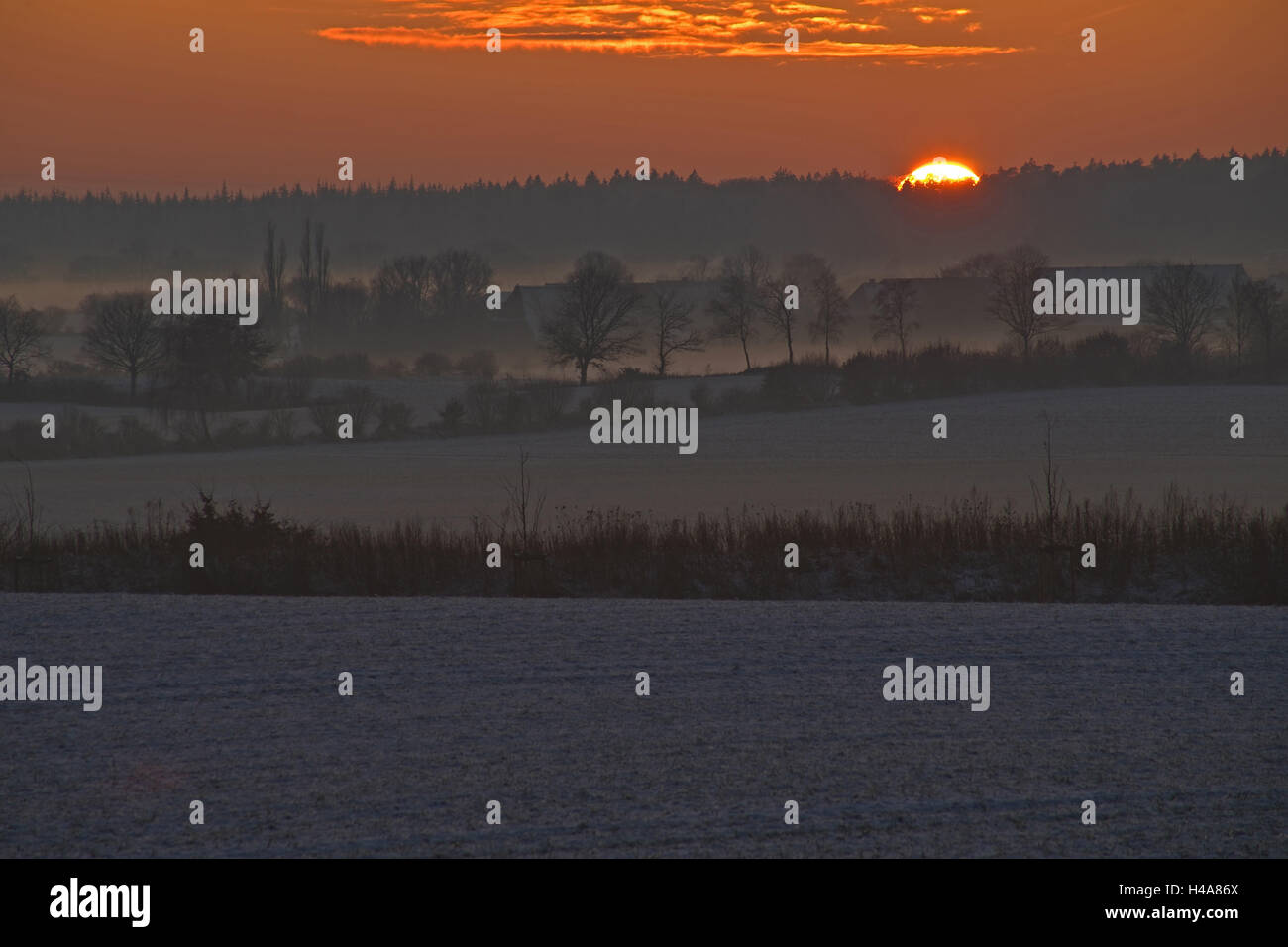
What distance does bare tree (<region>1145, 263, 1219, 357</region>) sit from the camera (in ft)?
235

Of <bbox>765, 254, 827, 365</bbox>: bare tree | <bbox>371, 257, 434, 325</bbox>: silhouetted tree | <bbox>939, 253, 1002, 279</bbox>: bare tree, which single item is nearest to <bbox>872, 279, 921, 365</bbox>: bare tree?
<bbox>765, 254, 827, 365</bbox>: bare tree

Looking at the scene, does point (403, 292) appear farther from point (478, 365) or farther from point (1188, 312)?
point (1188, 312)

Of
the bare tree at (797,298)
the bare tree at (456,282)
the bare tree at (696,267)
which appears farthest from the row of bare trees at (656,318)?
the bare tree at (696,267)

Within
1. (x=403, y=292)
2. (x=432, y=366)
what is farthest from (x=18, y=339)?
(x=403, y=292)

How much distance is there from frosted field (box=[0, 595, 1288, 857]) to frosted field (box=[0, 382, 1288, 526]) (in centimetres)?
1429

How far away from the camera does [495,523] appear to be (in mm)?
24375

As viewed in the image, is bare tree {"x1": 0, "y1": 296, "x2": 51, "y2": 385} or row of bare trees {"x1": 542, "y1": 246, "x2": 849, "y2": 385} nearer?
bare tree {"x1": 0, "y1": 296, "x2": 51, "y2": 385}

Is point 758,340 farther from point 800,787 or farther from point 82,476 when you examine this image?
point 800,787

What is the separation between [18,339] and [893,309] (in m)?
50.6

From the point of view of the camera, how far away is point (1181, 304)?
7225 cm

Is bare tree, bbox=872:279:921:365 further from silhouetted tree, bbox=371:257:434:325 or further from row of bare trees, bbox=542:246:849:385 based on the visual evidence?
silhouetted tree, bbox=371:257:434:325

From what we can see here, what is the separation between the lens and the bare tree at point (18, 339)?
70.5m

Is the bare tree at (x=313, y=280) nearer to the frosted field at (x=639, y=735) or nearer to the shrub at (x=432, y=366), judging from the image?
the shrub at (x=432, y=366)

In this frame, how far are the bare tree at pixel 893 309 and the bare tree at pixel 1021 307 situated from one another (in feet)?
18.0
